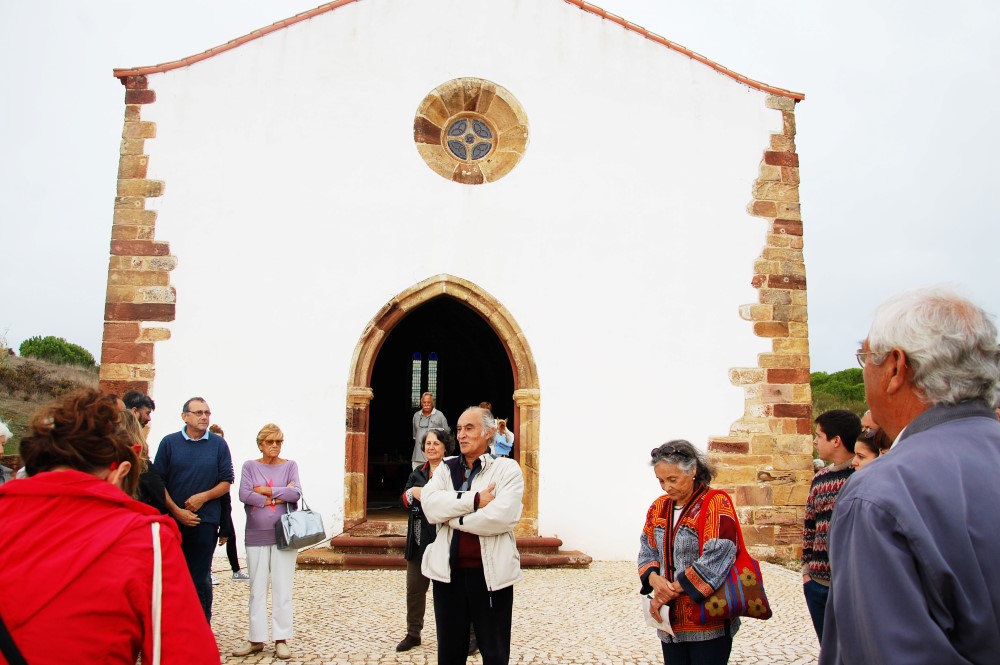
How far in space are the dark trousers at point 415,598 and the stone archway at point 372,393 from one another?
319cm

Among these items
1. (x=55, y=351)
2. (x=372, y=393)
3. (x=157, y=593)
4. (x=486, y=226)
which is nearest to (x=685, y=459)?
(x=157, y=593)

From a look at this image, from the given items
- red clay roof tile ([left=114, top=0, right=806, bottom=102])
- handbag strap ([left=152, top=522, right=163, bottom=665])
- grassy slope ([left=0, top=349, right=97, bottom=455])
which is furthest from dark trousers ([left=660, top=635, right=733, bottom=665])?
grassy slope ([left=0, top=349, right=97, bottom=455])

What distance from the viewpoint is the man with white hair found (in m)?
1.32

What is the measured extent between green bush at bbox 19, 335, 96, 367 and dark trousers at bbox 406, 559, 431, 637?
22.1m

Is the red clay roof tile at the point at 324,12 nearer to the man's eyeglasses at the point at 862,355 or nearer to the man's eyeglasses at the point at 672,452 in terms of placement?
the man's eyeglasses at the point at 672,452

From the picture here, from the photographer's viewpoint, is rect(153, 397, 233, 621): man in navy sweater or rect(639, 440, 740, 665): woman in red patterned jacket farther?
rect(153, 397, 233, 621): man in navy sweater

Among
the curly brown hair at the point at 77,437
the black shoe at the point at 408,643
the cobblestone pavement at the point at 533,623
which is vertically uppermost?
the curly brown hair at the point at 77,437

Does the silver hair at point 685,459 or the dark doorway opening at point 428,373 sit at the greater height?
the dark doorway opening at point 428,373

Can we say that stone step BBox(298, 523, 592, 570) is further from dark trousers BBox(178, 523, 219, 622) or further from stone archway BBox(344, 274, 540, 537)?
dark trousers BBox(178, 523, 219, 622)

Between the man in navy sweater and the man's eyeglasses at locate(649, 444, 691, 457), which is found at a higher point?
the man's eyeglasses at locate(649, 444, 691, 457)

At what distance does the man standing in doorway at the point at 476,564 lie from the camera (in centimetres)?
341

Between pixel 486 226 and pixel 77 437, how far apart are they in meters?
6.95

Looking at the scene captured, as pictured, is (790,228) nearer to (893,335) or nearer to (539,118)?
(539,118)

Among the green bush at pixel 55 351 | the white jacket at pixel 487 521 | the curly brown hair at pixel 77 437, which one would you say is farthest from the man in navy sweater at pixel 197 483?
the green bush at pixel 55 351
